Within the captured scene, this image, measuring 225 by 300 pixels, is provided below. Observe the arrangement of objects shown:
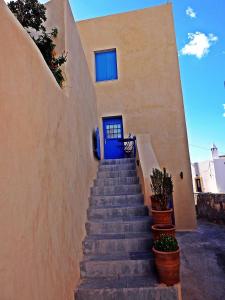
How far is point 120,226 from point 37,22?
4.31 meters

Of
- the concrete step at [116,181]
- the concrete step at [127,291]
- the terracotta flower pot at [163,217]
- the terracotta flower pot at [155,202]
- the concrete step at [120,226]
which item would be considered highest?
the concrete step at [116,181]

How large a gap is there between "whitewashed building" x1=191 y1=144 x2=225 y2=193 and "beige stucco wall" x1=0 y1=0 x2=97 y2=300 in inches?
568

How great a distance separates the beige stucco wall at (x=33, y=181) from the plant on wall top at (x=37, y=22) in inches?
43.6

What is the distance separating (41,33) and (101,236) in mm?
4088

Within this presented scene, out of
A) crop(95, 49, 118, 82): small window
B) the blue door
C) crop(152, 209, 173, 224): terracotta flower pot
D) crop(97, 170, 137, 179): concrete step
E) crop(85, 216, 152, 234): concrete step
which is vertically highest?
crop(95, 49, 118, 82): small window

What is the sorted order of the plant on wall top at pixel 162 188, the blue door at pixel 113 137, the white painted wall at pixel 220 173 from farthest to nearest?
the white painted wall at pixel 220 173 → the blue door at pixel 113 137 → the plant on wall top at pixel 162 188

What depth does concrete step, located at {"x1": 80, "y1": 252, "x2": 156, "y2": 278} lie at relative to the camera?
3.26 meters

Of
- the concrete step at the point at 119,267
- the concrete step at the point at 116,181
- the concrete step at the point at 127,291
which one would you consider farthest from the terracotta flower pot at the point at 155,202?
the concrete step at the point at 116,181

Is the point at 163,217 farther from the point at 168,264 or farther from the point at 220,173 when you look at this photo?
the point at 220,173

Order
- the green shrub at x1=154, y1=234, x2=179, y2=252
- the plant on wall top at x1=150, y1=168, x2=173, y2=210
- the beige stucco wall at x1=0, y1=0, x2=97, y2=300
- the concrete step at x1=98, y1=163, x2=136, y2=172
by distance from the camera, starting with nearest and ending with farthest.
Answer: the beige stucco wall at x1=0, y1=0, x2=97, y2=300, the green shrub at x1=154, y1=234, x2=179, y2=252, the plant on wall top at x1=150, y1=168, x2=173, y2=210, the concrete step at x1=98, y1=163, x2=136, y2=172

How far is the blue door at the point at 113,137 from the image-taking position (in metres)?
8.92

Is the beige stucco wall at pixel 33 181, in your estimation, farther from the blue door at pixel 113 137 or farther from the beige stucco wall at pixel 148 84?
the beige stucco wall at pixel 148 84

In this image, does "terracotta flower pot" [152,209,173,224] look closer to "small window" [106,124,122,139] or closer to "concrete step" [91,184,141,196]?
"concrete step" [91,184,141,196]

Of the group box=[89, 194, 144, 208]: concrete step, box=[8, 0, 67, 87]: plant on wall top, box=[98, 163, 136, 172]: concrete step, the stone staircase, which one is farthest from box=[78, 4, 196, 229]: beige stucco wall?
box=[8, 0, 67, 87]: plant on wall top
